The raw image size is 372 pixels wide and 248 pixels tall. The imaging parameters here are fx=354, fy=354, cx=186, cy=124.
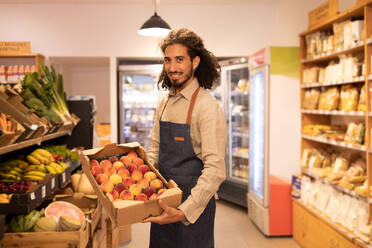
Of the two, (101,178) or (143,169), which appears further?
(143,169)

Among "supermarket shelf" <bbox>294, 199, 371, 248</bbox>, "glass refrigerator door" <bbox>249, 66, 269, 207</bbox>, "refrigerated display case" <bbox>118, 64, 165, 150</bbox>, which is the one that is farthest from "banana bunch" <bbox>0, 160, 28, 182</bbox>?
"refrigerated display case" <bbox>118, 64, 165, 150</bbox>

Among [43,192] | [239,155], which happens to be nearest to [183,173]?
[43,192]

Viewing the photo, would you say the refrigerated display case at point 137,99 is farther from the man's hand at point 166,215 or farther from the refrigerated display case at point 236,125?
the man's hand at point 166,215

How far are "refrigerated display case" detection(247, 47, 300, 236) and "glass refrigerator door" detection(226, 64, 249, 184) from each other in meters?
0.95

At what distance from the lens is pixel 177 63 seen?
5.83 ft

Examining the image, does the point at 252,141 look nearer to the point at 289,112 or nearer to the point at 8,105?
the point at 289,112

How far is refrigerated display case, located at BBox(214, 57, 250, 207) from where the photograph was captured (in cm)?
564

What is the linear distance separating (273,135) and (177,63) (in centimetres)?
309

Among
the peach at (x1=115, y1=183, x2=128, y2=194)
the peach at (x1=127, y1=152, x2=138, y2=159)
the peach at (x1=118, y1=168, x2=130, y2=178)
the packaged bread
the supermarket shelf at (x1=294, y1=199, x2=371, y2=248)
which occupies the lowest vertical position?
the supermarket shelf at (x1=294, y1=199, x2=371, y2=248)

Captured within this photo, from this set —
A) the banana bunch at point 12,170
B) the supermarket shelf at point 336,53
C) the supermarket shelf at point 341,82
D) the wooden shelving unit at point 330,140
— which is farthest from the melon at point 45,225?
the supermarket shelf at point 336,53

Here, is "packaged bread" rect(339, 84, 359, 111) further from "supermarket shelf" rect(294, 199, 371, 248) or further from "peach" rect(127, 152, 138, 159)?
"peach" rect(127, 152, 138, 159)

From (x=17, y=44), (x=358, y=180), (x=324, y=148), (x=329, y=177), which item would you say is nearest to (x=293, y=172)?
(x=324, y=148)

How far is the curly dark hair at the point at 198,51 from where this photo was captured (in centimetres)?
178

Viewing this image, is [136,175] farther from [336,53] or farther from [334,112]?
[336,53]
